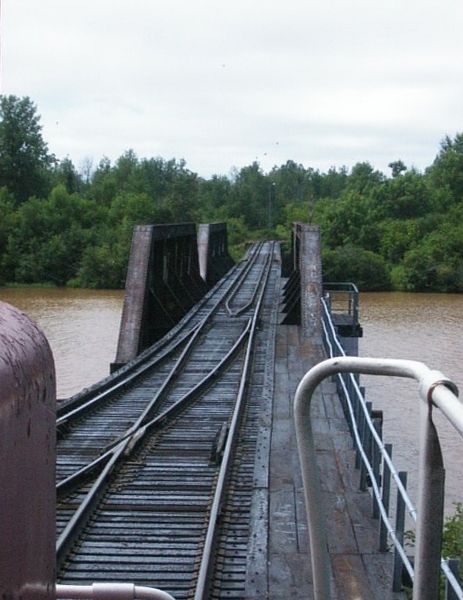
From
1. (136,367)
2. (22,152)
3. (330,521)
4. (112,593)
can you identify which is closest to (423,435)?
(112,593)

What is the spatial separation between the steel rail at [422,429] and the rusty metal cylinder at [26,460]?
588mm

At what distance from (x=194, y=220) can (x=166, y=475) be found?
7678 centimetres

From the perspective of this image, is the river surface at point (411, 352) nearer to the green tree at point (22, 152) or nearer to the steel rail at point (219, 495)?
the steel rail at point (219, 495)

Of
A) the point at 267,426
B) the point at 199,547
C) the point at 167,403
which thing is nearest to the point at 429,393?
the point at 199,547

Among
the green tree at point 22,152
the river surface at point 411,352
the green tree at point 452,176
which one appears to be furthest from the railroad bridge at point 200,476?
the green tree at point 452,176

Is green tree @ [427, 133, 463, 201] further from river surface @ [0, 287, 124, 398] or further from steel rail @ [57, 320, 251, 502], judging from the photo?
steel rail @ [57, 320, 251, 502]

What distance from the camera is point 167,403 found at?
38.7ft

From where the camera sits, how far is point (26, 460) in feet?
4.28

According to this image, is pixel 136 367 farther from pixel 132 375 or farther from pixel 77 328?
pixel 77 328

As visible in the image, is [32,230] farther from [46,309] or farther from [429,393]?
[429,393]

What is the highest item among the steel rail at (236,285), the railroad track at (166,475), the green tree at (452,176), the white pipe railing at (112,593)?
the green tree at (452,176)

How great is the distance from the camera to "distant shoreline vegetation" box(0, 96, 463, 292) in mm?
62125

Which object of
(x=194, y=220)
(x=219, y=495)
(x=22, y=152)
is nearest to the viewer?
(x=219, y=495)

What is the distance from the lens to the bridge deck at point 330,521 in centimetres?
556
